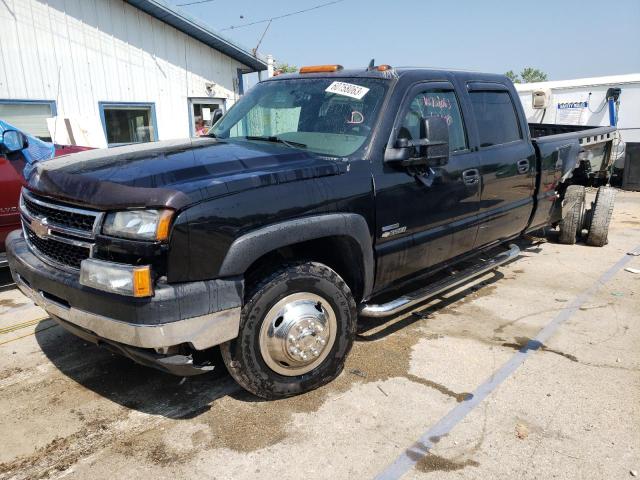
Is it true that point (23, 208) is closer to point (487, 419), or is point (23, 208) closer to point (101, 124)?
point (487, 419)

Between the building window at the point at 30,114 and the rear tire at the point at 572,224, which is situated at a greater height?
the building window at the point at 30,114

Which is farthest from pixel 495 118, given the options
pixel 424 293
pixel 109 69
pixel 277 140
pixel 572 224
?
pixel 109 69

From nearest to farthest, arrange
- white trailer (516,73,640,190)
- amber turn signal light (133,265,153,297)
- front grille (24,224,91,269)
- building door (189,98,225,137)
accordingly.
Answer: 1. amber turn signal light (133,265,153,297)
2. front grille (24,224,91,269)
3. building door (189,98,225,137)
4. white trailer (516,73,640,190)

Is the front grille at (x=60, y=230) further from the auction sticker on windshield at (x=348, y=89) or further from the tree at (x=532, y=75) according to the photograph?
the tree at (x=532, y=75)

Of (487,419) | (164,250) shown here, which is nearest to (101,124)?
(164,250)

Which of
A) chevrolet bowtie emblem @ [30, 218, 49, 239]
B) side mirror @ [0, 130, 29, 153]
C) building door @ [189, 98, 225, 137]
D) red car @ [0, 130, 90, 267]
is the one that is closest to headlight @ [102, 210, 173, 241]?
chevrolet bowtie emblem @ [30, 218, 49, 239]

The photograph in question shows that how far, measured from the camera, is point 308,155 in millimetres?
3203

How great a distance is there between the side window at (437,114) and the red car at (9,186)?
3.95 metres

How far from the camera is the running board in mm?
3482

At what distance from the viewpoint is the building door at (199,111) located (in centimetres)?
1134

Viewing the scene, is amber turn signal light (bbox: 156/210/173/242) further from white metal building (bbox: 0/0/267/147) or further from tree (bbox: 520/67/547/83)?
tree (bbox: 520/67/547/83)

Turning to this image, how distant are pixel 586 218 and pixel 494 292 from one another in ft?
8.95

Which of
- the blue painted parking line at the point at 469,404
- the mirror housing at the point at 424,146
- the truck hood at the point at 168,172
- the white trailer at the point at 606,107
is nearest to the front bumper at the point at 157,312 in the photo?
the truck hood at the point at 168,172

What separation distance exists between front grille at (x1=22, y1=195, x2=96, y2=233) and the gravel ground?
1160mm
